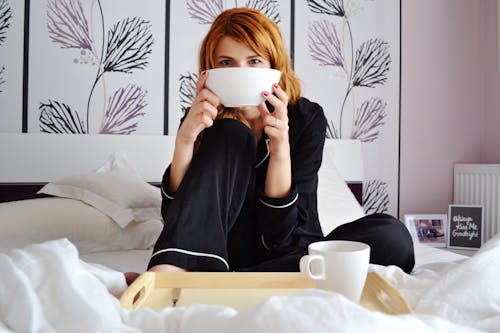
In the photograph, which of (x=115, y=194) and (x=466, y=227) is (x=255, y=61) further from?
(x=466, y=227)

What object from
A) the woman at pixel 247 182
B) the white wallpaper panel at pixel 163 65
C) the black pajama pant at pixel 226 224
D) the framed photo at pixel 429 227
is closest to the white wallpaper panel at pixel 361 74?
the white wallpaper panel at pixel 163 65

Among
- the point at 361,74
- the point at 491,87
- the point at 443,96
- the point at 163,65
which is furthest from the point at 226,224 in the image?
the point at 491,87

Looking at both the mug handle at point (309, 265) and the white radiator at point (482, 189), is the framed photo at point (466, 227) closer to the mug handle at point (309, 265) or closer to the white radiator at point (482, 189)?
the white radiator at point (482, 189)

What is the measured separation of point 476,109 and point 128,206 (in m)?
2.31

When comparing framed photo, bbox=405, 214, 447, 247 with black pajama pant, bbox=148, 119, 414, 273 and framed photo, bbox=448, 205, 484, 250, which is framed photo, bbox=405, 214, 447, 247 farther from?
black pajama pant, bbox=148, 119, 414, 273

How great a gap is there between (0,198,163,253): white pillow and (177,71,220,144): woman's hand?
54cm

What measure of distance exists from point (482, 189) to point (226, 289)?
232 centimetres

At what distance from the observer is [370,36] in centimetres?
257

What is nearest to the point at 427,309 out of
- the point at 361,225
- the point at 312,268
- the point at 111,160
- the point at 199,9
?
the point at 312,268

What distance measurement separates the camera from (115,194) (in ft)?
4.95

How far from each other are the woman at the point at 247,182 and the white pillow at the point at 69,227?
16.1 inches

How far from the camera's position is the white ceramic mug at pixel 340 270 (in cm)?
63

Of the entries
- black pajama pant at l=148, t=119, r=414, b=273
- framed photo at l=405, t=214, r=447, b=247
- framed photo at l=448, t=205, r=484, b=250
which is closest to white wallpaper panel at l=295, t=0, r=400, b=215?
framed photo at l=405, t=214, r=447, b=247

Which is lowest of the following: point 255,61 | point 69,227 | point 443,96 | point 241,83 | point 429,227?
point 429,227
